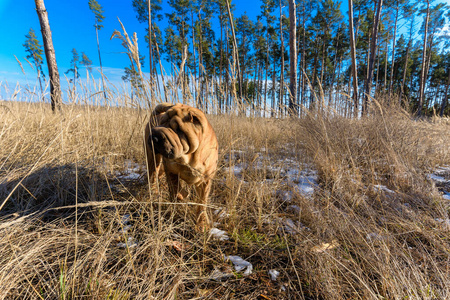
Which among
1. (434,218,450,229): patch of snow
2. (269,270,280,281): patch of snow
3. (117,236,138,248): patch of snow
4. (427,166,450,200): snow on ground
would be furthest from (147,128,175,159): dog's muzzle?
(427,166,450,200): snow on ground

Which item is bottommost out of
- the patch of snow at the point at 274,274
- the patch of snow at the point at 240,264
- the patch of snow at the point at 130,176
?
the patch of snow at the point at 274,274

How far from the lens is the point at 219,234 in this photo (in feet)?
4.68

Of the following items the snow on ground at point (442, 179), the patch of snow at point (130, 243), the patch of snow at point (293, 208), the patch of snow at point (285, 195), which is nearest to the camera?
the patch of snow at point (130, 243)

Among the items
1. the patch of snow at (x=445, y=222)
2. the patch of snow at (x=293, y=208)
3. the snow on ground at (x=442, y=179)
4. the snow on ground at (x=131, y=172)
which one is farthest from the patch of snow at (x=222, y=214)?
the snow on ground at (x=442, y=179)

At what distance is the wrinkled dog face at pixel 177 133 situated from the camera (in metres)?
1.06

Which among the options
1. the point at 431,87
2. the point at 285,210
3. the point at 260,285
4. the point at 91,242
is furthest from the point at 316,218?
the point at 431,87

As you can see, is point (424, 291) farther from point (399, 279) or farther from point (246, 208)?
point (246, 208)

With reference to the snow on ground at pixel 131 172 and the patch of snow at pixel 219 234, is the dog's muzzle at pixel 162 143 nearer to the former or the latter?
the patch of snow at pixel 219 234

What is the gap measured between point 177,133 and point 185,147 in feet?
0.37

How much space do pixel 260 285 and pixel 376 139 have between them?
307cm

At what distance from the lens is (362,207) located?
171cm

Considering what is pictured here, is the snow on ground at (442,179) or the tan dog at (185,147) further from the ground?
the tan dog at (185,147)

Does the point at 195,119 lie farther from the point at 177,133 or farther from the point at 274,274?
the point at 274,274

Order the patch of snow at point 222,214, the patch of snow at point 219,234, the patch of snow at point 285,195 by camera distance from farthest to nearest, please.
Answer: the patch of snow at point 285,195, the patch of snow at point 222,214, the patch of snow at point 219,234
